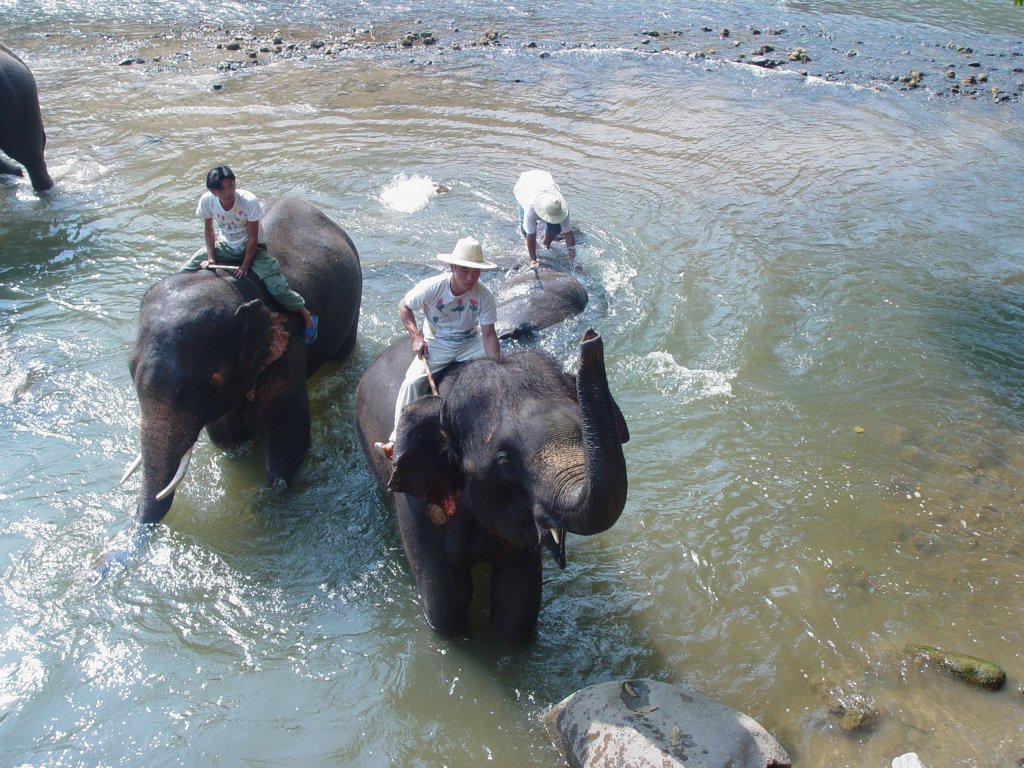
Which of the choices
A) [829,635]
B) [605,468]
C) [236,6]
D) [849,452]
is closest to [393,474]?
[605,468]

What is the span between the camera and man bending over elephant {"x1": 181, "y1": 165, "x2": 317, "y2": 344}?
5.82m

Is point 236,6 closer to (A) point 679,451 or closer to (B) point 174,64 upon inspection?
(B) point 174,64

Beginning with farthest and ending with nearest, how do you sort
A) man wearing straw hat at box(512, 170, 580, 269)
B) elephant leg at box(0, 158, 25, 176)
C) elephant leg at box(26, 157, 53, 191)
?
elephant leg at box(0, 158, 25, 176)
elephant leg at box(26, 157, 53, 191)
man wearing straw hat at box(512, 170, 580, 269)

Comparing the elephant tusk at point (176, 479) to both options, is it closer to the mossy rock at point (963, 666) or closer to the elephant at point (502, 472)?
the elephant at point (502, 472)

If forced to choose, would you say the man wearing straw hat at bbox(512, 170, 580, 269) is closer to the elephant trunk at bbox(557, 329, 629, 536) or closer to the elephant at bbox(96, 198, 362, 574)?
the elephant at bbox(96, 198, 362, 574)

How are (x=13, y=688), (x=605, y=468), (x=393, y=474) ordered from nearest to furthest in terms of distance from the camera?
(x=605, y=468) → (x=393, y=474) → (x=13, y=688)

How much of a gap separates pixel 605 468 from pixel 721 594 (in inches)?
100

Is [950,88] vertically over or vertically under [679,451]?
over

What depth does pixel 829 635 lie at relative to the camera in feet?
15.7

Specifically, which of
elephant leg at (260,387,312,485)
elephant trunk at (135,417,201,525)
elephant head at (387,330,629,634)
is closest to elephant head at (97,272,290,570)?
elephant trunk at (135,417,201,525)

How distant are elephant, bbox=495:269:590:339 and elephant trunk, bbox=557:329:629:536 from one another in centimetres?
448

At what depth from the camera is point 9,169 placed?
11086mm

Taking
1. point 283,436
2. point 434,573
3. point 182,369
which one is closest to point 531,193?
point 283,436

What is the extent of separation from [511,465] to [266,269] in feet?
9.84
